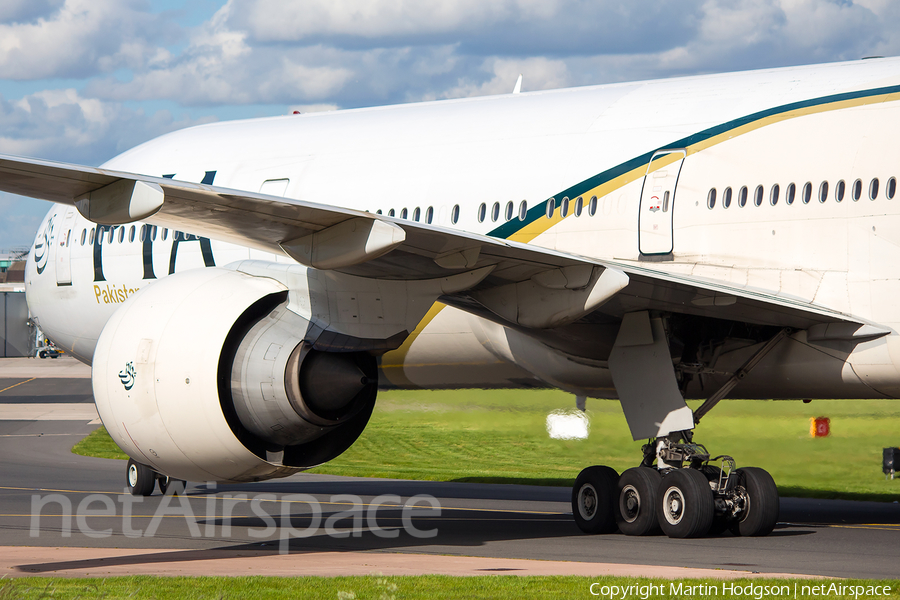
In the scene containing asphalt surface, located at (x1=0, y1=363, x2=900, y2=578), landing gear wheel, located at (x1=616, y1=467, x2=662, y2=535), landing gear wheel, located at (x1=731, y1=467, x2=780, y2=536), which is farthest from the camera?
landing gear wheel, located at (x1=616, y1=467, x2=662, y2=535)

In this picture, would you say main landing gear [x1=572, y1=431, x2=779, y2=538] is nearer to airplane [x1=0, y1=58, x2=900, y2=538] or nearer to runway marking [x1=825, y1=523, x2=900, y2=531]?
airplane [x1=0, y1=58, x2=900, y2=538]

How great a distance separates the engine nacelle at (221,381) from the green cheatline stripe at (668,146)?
97.6 inches

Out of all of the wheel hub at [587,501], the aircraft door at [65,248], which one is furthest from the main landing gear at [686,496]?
the aircraft door at [65,248]

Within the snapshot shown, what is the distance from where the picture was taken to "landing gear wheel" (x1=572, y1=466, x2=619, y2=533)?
11.4 m

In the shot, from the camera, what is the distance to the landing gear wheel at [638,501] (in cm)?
1094

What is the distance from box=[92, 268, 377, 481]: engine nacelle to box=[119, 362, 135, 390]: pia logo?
1cm

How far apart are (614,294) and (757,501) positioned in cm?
288

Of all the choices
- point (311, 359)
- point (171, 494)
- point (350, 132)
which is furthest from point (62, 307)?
point (311, 359)

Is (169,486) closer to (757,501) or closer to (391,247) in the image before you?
(757,501)

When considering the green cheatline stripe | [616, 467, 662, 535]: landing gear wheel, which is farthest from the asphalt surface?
the green cheatline stripe

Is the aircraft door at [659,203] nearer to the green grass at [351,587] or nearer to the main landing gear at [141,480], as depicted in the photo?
the green grass at [351,587]

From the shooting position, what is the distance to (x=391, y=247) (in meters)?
8.34

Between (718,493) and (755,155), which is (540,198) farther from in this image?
(718,493)

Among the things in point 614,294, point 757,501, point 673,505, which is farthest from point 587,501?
point 614,294
